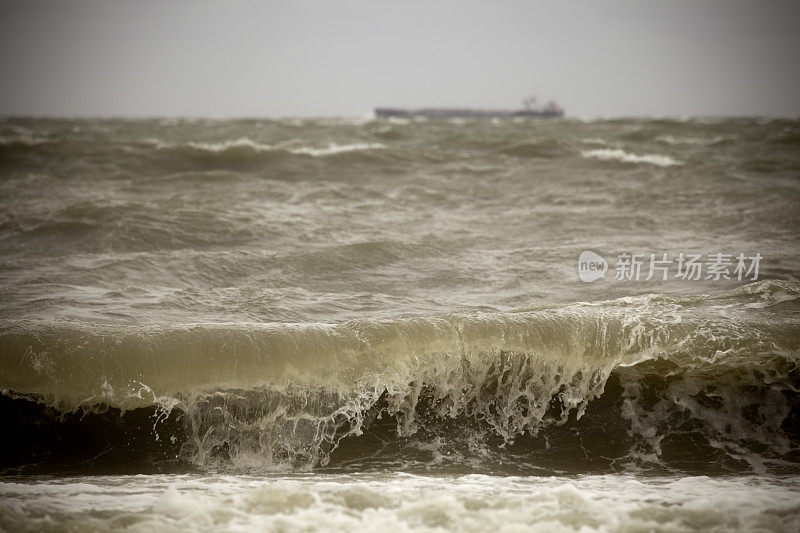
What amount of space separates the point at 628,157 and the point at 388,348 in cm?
1200

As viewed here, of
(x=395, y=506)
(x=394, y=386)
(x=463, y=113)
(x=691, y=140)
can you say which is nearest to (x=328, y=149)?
(x=691, y=140)

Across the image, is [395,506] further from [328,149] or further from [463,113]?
[463,113]

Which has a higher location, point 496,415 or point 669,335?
point 669,335

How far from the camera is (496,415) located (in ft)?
10.0

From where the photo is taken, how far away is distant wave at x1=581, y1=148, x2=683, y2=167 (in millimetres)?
13023

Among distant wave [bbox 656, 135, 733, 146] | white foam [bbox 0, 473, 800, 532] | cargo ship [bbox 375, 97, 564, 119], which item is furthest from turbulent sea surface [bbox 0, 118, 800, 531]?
cargo ship [bbox 375, 97, 564, 119]

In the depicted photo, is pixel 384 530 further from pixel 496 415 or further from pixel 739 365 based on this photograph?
pixel 739 365

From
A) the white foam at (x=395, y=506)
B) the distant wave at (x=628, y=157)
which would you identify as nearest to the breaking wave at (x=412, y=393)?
the white foam at (x=395, y=506)

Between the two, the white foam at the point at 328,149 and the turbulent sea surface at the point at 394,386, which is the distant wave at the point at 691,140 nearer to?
the white foam at the point at 328,149

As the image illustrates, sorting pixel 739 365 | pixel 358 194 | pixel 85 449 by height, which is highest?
pixel 358 194

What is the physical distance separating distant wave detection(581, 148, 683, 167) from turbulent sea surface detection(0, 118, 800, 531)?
286 inches

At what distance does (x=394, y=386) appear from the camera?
3.10 meters

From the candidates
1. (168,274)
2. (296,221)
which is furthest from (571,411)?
(296,221)

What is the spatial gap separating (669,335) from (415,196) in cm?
591
